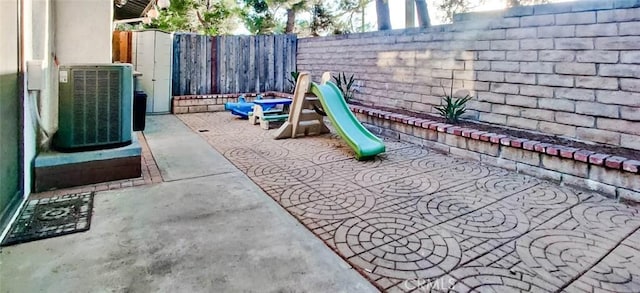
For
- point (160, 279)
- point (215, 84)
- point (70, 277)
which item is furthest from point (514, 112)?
point (215, 84)

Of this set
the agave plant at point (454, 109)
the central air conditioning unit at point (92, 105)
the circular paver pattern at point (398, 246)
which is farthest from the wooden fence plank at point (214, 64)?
the circular paver pattern at point (398, 246)

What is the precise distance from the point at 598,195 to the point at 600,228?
900mm

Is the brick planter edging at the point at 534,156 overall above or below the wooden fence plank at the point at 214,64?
below

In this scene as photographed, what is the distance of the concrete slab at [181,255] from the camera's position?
1.84 m

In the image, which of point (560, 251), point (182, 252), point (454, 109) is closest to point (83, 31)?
point (182, 252)

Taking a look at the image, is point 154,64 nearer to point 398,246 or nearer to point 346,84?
point 346,84

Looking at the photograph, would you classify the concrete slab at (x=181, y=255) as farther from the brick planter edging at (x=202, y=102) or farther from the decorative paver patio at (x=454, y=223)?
the brick planter edging at (x=202, y=102)

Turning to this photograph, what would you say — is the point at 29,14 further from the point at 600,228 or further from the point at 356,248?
the point at 600,228

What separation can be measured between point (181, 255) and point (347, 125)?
3.30m

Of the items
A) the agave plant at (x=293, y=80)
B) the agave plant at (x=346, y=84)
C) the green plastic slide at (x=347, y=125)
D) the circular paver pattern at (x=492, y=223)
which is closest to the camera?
the circular paver pattern at (x=492, y=223)

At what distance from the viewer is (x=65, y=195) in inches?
118

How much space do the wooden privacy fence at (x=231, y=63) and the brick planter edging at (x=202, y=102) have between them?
19 centimetres

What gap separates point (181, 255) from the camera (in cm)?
212

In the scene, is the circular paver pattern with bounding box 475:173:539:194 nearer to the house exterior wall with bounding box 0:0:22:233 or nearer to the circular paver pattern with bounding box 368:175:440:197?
the circular paver pattern with bounding box 368:175:440:197
